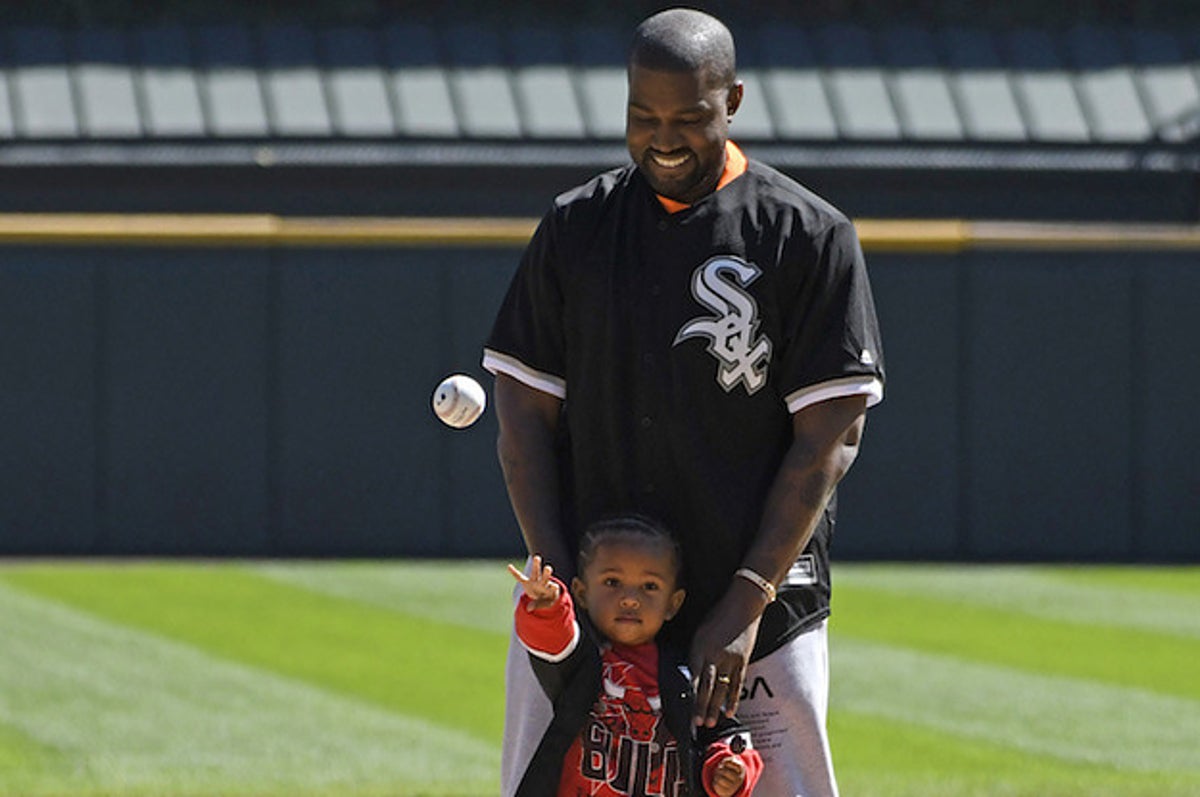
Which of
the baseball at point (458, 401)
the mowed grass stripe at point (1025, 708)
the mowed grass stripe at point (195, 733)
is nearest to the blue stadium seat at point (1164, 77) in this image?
the mowed grass stripe at point (1025, 708)

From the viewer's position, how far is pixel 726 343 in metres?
3.98

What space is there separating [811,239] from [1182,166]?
16184mm

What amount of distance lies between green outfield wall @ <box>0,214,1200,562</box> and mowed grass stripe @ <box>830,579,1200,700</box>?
280 cm

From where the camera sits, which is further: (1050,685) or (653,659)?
(1050,685)

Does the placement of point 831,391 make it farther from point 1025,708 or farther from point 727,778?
point 1025,708

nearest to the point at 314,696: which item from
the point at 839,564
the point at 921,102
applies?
the point at 839,564

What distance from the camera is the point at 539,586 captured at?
12.6 ft

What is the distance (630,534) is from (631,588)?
0.30 ft

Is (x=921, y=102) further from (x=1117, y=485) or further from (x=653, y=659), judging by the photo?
(x=653, y=659)

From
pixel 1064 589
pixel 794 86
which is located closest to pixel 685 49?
pixel 1064 589

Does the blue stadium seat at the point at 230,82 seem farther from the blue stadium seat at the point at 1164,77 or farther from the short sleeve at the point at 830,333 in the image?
the short sleeve at the point at 830,333

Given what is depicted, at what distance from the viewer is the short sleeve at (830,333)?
396cm

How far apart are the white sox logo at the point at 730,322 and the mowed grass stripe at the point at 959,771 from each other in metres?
3.97

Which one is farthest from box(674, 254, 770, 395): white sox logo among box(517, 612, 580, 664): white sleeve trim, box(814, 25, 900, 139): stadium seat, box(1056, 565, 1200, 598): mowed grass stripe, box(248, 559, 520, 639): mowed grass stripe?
box(814, 25, 900, 139): stadium seat
